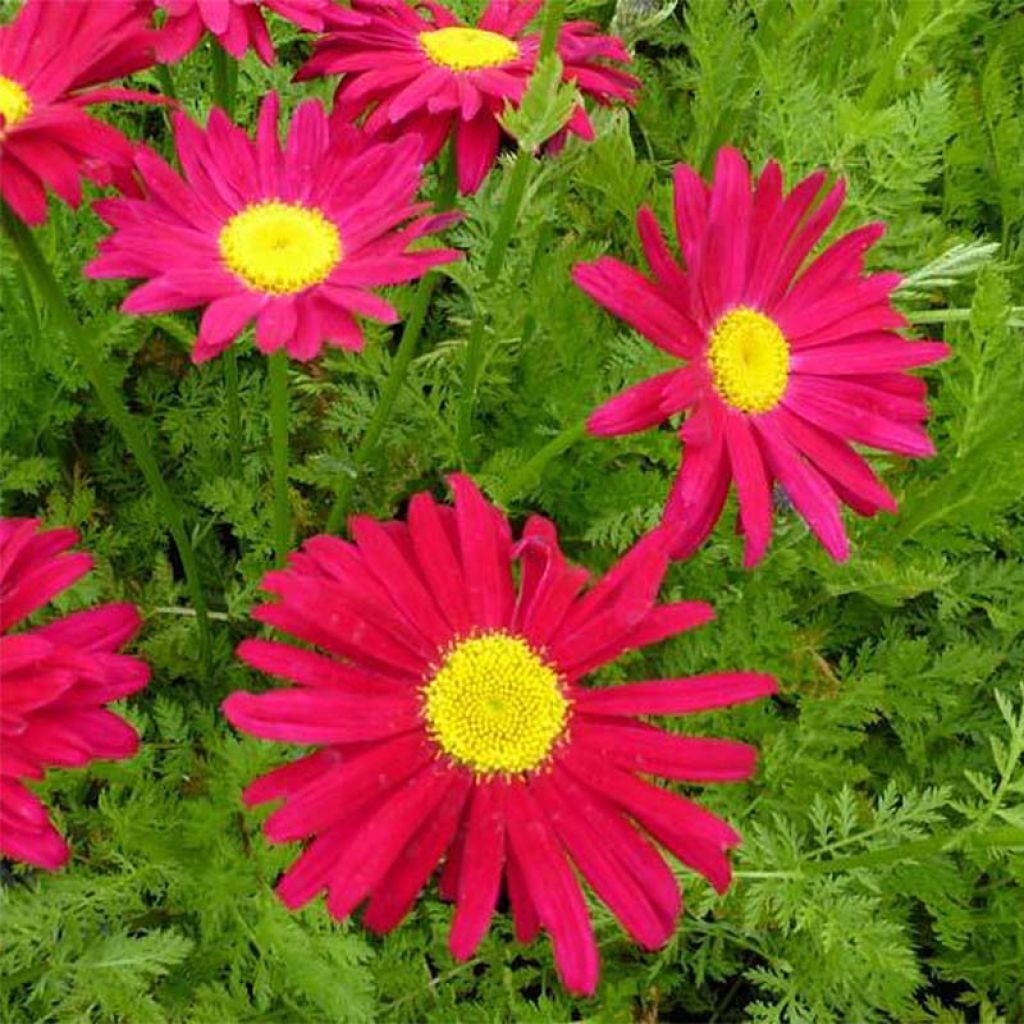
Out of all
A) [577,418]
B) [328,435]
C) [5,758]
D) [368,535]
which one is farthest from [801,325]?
[5,758]

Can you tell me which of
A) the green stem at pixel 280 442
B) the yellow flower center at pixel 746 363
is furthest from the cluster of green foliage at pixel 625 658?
the yellow flower center at pixel 746 363

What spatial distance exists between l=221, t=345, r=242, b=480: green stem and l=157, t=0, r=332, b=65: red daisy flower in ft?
1.46

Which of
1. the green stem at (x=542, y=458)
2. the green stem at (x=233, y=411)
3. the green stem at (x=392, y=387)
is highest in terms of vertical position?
the green stem at (x=233, y=411)

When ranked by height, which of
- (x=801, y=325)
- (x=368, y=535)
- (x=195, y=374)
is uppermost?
(x=195, y=374)

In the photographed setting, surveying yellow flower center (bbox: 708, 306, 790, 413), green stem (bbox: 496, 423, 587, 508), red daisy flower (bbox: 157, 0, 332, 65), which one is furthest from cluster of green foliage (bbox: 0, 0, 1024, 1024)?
red daisy flower (bbox: 157, 0, 332, 65)

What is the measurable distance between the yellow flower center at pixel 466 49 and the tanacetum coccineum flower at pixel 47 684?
74cm

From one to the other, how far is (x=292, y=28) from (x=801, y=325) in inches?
45.2

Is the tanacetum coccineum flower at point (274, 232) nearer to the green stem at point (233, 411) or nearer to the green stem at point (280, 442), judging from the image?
the green stem at point (280, 442)

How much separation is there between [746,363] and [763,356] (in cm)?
3

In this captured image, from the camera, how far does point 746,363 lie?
5.02 feet

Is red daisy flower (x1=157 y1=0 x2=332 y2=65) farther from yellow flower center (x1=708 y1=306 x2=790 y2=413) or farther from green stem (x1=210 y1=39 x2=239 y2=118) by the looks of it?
yellow flower center (x1=708 y1=306 x2=790 y2=413)

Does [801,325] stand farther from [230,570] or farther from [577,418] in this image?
[230,570]

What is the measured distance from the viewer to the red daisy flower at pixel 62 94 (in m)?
1.24

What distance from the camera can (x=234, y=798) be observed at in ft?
4.98
